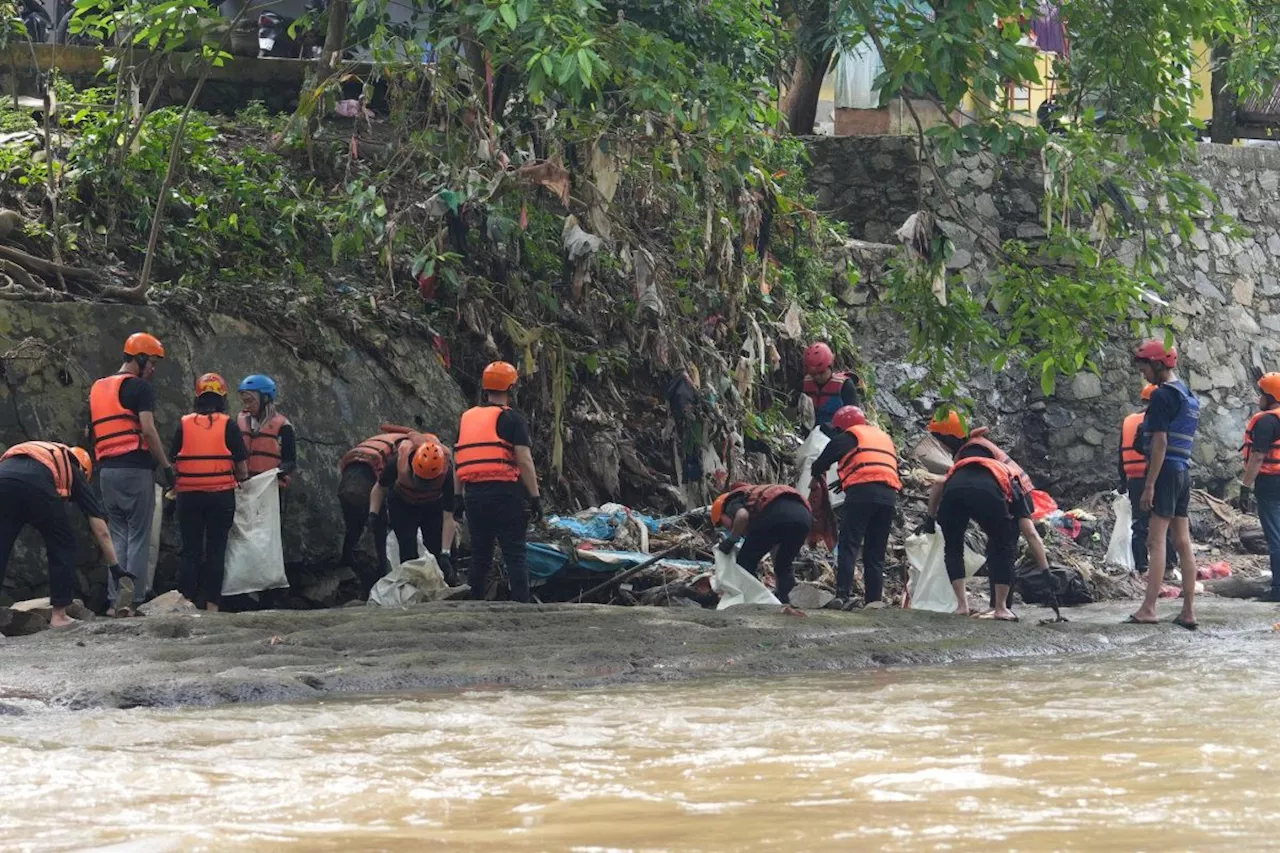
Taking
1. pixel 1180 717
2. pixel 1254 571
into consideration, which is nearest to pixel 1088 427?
pixel 1254 571

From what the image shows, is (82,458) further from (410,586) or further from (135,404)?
(410,586)

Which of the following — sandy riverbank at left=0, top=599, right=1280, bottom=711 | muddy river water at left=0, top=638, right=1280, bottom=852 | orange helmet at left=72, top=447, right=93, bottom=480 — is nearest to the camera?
muddy river water at left=0, top=638, right=1280, bottom=852

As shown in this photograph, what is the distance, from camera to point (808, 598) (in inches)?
434

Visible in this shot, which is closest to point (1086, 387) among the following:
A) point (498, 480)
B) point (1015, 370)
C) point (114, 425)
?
point (1015, 370)

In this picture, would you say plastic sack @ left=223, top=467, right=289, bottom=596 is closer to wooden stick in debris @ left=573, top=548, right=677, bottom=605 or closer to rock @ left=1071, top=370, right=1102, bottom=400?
wooden stick in debris @ left=573, top=548, right=677, bottom=605

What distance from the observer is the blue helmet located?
11.1m

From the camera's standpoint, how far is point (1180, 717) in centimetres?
689

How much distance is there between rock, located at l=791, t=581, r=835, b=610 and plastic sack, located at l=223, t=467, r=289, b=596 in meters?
3.33

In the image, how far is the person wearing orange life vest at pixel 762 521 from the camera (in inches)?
420

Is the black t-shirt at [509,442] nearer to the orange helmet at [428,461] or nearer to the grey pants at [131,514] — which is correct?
the orange helmet at [428,461]

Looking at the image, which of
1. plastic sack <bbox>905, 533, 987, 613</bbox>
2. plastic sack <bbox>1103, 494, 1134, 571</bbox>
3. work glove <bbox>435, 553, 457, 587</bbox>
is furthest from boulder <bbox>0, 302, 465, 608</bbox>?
plastic sack <bbox>1103, 494, 1134, 571</bbox>

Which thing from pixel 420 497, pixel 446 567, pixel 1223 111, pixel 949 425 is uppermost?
pixel 1223 111

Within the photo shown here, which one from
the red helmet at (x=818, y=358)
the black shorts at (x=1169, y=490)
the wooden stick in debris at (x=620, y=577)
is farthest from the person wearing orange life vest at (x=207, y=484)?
the black shorts at (x=1169, y=490)

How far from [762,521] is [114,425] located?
397cm
